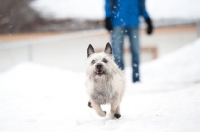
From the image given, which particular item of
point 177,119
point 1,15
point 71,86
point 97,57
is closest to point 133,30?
point 71,86

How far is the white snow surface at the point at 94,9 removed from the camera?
Answer: 14531mm

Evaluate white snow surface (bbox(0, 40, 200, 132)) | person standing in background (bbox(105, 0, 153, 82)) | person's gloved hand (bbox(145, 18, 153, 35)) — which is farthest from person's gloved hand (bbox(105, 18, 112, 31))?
white snow surface (bbox(0, 40, 200, 132))

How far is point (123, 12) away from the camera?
7.34m

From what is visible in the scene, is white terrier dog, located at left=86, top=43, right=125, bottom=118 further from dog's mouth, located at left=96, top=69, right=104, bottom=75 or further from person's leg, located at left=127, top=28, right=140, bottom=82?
person's leg, located at left=127, top=28, right=140, bottom=82

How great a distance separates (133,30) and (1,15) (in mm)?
8840

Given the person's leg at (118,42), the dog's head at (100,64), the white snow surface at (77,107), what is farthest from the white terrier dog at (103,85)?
the person's leg at (118,42)

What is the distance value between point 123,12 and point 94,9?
25.8 ft

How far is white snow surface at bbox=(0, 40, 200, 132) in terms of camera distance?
3.97 meters

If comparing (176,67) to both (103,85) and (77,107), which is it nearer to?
(77,107)

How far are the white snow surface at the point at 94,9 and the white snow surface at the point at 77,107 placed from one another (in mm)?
5477

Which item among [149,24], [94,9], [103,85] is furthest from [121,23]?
[94,9]

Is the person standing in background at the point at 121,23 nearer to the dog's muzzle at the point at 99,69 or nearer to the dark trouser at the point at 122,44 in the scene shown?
the dark trouser at the point at 122,44

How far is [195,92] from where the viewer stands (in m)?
5.60

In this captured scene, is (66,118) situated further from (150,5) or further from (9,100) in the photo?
(150,5)
